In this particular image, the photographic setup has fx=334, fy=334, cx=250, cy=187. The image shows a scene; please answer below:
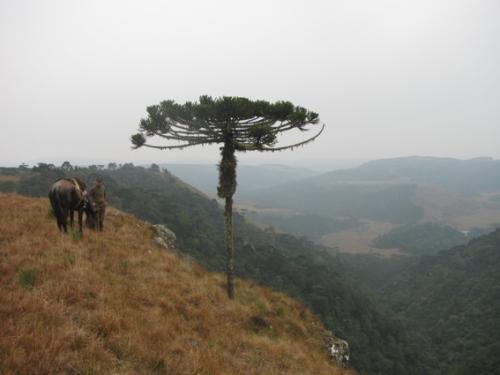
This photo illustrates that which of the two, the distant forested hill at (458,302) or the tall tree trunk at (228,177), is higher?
the tall tree trunk at (228,177)

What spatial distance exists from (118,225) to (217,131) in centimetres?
761

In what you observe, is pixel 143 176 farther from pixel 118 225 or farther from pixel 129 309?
pixel 129 309

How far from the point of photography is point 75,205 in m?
11.3

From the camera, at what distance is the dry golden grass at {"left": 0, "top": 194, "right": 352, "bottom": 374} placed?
5259mm

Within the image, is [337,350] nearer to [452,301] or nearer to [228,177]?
[228,177]

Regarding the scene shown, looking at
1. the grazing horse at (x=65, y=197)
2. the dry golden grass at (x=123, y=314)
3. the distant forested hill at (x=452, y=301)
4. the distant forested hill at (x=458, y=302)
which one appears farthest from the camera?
the distant forested hill at (x=452, y=301)

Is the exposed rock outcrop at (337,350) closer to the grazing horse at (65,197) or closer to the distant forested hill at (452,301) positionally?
the grazing horse at (65,197)

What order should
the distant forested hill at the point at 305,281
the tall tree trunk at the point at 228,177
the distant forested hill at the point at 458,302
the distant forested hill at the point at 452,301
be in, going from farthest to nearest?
1. the distant forested hill at the point at 452,301
2. the distant forested hill at the point at 458,302
3. the distant forested hill at the point at 305,281
4. the tall tree trunk at the point at 228,177

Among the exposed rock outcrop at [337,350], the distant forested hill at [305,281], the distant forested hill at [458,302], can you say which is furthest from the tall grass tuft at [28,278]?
the distant forested hill at [458,302]

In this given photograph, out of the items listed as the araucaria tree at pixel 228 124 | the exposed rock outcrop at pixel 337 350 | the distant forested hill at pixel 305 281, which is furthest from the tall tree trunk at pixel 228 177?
the distant forested hill at pixel 305 281

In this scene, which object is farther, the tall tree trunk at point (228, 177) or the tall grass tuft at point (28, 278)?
the tall tree trunk at point (228, 177)

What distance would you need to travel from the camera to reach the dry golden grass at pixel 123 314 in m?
5.26

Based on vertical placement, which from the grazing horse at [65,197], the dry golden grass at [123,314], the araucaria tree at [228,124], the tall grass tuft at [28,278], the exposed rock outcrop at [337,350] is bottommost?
the exposed rock outcrop at [337,350]

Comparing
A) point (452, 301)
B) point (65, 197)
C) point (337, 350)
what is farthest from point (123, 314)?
point (452, 301)
